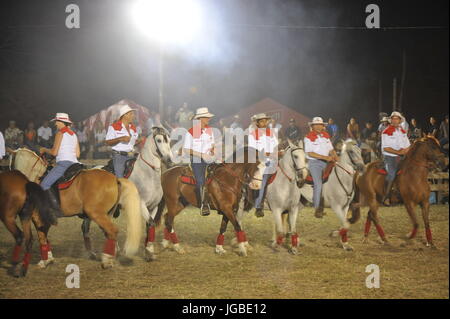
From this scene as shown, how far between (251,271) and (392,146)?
15.4 ft

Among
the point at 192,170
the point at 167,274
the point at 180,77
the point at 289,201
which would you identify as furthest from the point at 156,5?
the point at 180,77

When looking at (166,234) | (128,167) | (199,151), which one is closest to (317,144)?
(199,151)

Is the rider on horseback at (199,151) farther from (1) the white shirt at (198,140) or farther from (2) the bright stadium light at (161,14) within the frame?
(2) the bright stadium light at (161,14)

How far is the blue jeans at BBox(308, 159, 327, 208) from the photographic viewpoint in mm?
10602

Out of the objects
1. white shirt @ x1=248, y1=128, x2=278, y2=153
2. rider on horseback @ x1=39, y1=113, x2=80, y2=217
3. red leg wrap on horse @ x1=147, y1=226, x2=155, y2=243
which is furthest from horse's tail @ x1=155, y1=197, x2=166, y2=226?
rider on horseback @ x1=39, y1=113, x2=80, y2=217

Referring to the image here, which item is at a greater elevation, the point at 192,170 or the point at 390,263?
the point at 192,170

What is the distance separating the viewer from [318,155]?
10844mm

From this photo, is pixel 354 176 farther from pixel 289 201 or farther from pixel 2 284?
pixel 2 284

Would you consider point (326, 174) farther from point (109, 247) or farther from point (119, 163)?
point (109, 247)

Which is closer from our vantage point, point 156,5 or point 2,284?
point 2,284

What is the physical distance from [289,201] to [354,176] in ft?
6.24

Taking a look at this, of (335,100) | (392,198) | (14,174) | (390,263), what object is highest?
(335,100)

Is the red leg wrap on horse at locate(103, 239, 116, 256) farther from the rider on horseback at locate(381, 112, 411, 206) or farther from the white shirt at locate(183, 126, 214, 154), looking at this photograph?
the rider on horseback at locate(381, 112, 411, 206)

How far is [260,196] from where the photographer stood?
10.3 metres
